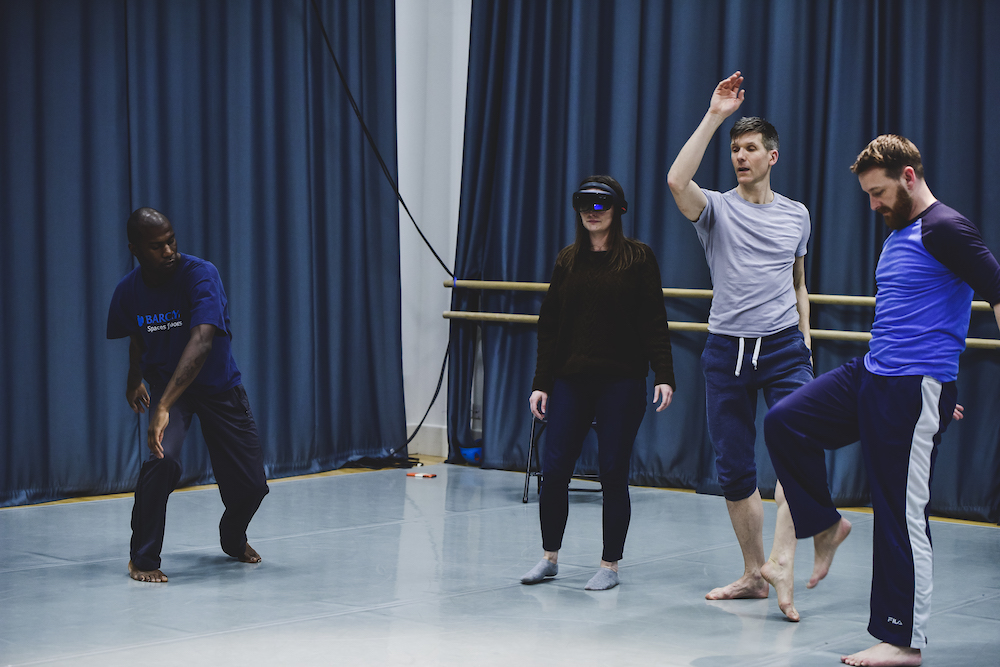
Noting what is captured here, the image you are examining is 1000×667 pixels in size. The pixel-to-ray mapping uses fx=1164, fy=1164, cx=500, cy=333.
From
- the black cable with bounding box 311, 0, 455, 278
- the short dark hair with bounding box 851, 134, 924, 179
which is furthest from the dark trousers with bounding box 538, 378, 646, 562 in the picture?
the black cable with bounding box 311, 0, 455, 278

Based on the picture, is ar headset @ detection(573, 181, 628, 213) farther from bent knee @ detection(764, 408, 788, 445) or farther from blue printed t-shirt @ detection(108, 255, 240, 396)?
blue printed t-shirt @ detection(108, 255, 240, 396)

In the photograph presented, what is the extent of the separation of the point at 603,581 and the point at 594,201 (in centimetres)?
113

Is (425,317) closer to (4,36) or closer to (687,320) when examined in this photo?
(687,320)

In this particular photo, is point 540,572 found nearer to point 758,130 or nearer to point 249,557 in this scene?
point 249,557

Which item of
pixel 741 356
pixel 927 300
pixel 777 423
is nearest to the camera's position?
pixel 927 300

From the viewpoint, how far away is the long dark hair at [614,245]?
345cm

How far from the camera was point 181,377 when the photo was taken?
347 centimetres

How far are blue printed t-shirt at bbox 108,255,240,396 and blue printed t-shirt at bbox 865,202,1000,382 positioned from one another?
196 centimetres

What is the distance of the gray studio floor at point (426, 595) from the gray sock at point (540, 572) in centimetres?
4

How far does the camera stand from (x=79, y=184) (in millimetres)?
4934

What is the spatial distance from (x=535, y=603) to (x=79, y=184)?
286 cm

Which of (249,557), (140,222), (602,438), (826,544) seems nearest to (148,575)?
(249,557)

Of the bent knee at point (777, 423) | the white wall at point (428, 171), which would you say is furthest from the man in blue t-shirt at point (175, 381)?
the white wall at point (428, 171)

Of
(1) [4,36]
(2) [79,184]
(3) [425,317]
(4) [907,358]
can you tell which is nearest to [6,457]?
(2) [79,184]
